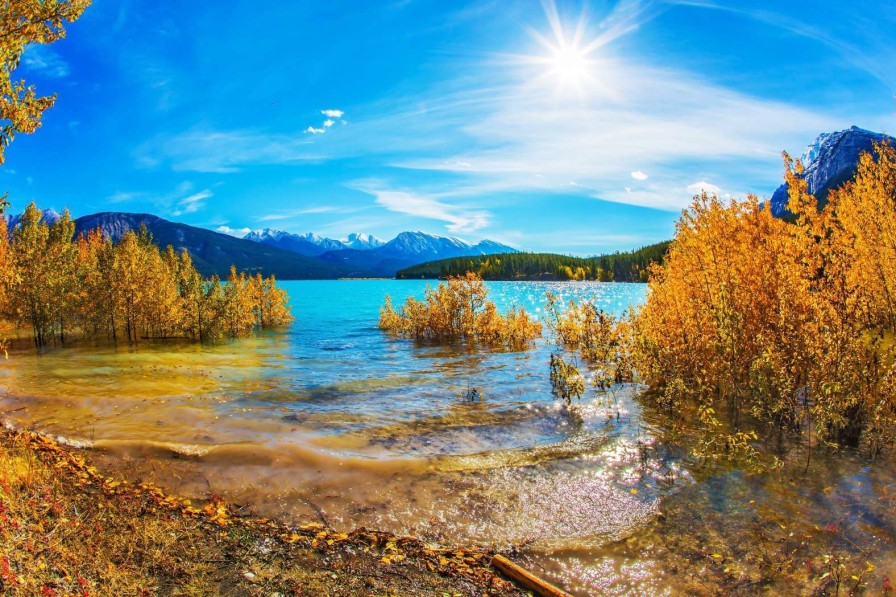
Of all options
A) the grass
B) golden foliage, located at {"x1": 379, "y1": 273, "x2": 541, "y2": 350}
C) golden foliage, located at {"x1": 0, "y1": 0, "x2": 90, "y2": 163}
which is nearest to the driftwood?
the grass

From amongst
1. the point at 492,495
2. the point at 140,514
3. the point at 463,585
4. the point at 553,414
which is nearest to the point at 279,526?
the point at 140,514

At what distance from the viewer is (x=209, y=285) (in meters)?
45.1

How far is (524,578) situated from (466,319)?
32.3m

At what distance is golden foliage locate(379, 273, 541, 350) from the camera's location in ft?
120

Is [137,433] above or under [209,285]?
under

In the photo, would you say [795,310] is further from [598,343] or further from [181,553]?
[181,553]

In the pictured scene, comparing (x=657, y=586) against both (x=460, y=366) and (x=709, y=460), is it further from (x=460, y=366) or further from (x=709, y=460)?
(x=460, y=366)

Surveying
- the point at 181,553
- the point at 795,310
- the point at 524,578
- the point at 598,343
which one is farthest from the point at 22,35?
the point at 598,343

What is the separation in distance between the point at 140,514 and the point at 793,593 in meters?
11.4

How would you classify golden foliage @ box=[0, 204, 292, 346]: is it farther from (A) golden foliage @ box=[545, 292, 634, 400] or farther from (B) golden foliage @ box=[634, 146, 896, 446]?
(B) golden foliage @ box=[634, 146, 896, 446]

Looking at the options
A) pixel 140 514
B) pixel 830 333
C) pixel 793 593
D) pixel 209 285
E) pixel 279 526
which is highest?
pixel 209 285

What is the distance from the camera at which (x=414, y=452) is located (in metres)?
12.6

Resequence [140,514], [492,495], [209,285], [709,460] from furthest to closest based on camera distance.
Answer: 1. [209,285]
2. [709,460]
3. [492,495]
4. [140,514]

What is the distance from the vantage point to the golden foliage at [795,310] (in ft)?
38.5
